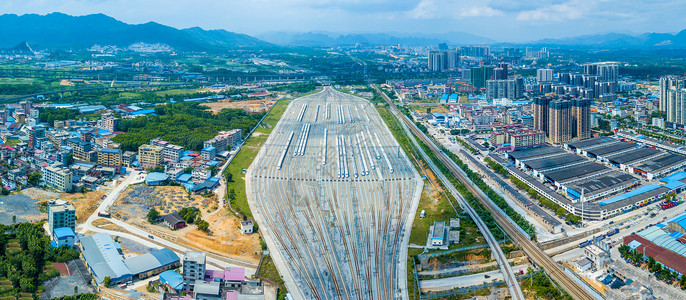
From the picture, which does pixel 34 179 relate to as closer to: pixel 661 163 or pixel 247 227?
pixel 247 227

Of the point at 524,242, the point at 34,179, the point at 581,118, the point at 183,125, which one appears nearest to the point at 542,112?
the point at 581,118

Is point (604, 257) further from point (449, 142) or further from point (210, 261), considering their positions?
point (449, 142)

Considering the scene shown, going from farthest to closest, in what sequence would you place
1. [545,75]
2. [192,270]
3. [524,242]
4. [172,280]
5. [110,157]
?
[545,75] < [110,157] < [524,242] < [172,280] < [192,270]

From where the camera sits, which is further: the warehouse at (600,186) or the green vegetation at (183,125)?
the green vegetation at (183,125)

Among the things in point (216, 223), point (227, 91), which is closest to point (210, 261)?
point (216, 223)

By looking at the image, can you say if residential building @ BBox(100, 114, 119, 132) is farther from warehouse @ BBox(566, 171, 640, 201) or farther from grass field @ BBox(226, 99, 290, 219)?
warehouse @ BBox(566, 171, 640, 201)

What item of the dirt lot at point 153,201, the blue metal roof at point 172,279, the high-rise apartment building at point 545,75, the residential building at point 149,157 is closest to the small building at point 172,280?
the blue metal roof at point 172,279

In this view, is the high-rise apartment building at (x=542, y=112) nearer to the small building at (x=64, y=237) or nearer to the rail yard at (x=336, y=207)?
the rail yard at (x=336, y=207)
